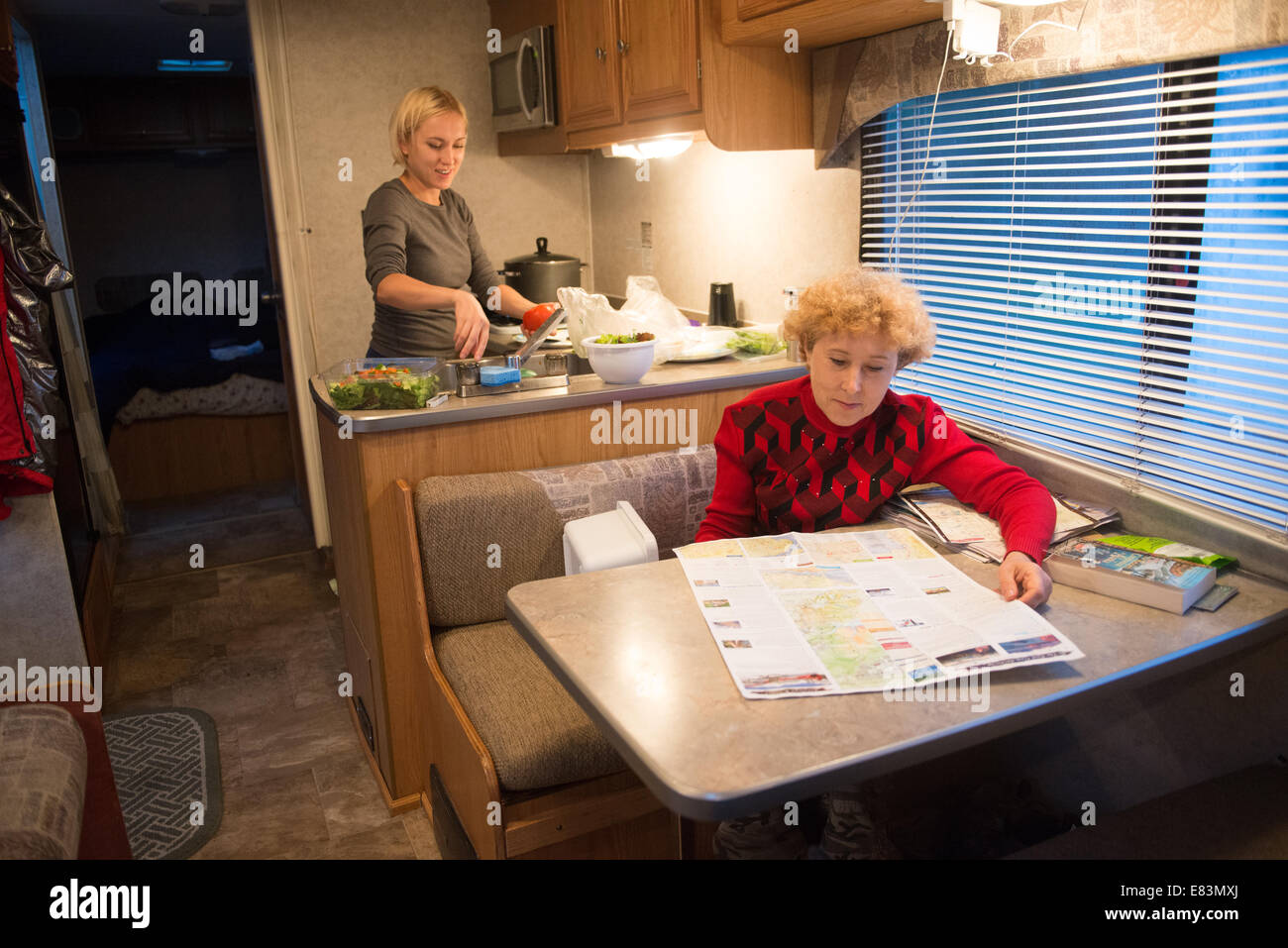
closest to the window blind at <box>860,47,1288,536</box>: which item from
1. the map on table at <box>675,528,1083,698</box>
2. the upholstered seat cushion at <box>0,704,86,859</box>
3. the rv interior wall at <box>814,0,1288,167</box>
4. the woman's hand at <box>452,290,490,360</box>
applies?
the rv interior wall at <box>814,0,1288,167</box>

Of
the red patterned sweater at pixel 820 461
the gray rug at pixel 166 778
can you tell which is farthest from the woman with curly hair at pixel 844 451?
the gray rug at pixel 166 778

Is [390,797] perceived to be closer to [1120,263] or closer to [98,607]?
[98,607]

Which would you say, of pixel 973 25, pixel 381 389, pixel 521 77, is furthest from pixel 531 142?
pixel 973 25

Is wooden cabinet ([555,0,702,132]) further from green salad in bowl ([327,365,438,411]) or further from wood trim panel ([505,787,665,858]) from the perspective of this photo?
wood trim panel ([505,787,665,858])

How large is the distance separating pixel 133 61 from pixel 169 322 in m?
1.49

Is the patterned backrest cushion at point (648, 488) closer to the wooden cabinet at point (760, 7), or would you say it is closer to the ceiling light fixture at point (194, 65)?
the wooden cabinet at point (760, 7)

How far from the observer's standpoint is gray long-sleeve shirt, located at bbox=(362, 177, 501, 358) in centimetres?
273

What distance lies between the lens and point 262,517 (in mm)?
4688

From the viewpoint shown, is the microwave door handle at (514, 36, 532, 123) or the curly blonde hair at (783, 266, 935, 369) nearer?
the curly blonde hair at (783, 266, 935, 369)

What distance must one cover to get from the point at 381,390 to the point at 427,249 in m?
0.82

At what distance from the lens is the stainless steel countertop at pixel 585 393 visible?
216 centimetres

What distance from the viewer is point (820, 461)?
1881 millimetres

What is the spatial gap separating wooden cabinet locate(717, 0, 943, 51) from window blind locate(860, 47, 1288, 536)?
0.24 metres
